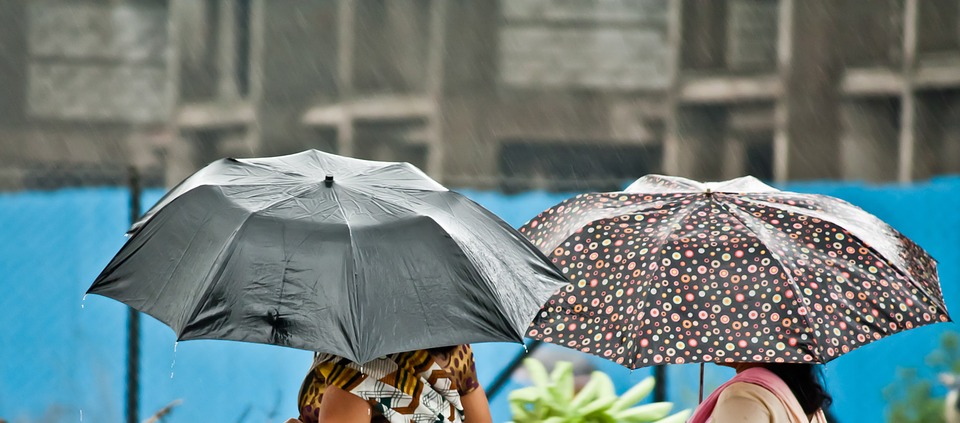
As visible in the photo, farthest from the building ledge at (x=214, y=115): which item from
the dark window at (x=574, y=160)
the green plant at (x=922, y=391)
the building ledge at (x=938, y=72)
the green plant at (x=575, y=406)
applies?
the green plant at (x=575, y=406)

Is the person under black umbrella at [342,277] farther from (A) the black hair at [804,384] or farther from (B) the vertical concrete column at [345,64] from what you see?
(B) the vertical concrete column at [345,64]

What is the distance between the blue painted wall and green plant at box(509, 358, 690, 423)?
1.30 m

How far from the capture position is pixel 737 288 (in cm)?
305

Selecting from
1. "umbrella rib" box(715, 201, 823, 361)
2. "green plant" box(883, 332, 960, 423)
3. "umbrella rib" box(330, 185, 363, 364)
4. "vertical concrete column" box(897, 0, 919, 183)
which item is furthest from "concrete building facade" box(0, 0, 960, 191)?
"umbrella rib" box(330, 185, 363, 364)

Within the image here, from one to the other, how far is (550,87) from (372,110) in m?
3.84

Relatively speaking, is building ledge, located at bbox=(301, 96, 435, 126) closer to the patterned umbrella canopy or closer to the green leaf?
the green leaf

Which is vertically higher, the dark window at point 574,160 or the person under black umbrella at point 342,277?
the person under black umbrella at point 342,277

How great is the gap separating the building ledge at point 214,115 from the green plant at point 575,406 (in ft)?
77.7

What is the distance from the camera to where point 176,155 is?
28.3 m

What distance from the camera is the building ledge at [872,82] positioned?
22.1 metres

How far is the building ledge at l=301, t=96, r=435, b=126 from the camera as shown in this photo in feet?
84.3

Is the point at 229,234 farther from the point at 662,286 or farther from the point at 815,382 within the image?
the point at 815,382

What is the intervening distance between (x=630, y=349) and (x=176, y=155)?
26.4 meters

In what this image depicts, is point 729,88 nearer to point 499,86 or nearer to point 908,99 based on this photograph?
point 908,99
